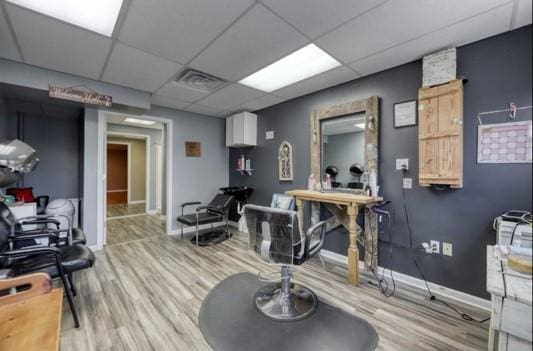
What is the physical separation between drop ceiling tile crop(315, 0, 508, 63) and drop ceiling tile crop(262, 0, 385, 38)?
84mm

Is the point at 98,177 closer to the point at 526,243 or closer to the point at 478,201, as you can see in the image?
the point at 526,243

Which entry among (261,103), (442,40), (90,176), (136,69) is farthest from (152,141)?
(442,40)

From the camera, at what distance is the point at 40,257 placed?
1872mm

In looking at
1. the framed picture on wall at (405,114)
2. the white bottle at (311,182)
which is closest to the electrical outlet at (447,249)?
the framed picture on wall at (405,114)

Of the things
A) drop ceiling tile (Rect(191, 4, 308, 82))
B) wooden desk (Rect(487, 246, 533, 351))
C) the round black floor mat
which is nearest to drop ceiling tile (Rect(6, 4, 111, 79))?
drop ceiling tile (Rect(191, 4, 308, 82))

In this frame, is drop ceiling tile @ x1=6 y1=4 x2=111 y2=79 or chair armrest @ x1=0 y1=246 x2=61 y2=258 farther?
drop ceiling tile @ x1=6 y1=4 x2=111 y2=79

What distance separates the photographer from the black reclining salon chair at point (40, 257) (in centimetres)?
169

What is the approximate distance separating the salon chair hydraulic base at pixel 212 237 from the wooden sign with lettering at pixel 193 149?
155 centimetres

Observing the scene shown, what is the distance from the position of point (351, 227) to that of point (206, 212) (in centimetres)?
276

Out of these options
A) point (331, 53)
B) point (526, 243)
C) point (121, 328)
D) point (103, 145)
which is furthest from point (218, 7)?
point (103, 145)

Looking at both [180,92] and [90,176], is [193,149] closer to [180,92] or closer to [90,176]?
[180,92]

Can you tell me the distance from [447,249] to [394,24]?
2.05 m

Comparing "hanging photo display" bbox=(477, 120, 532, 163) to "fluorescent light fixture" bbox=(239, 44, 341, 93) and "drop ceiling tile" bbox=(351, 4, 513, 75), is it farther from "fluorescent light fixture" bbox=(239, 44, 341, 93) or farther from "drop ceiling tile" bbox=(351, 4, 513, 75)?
"fluorescent light fixture" bbox=(239, 44, 341, 93)

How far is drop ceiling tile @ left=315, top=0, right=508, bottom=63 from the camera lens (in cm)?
153
